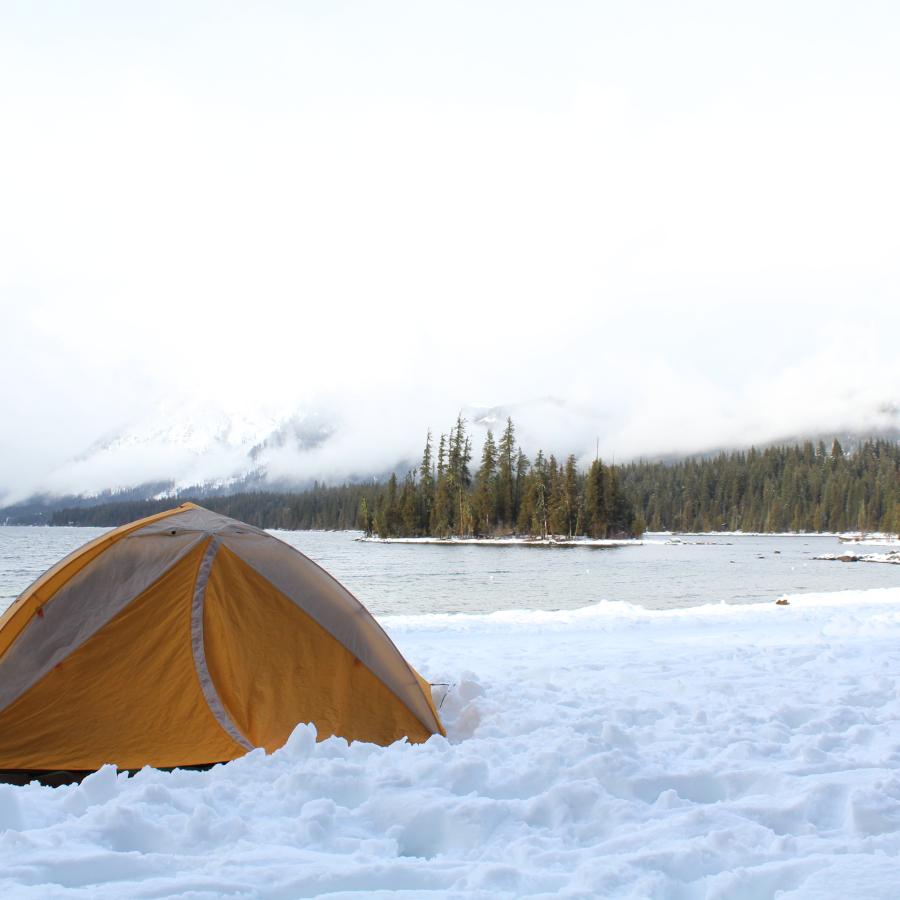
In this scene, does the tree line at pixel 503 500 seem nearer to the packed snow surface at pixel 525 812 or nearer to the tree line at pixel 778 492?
the tree line at pixel 778 492

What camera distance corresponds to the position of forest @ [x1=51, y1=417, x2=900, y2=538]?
10650cm

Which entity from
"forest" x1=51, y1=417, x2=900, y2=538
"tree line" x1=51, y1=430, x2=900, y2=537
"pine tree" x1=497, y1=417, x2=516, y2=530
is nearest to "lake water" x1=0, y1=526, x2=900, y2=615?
"tree line" x1=51, y1=430, x2=900, y2=537

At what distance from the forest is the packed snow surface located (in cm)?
9478

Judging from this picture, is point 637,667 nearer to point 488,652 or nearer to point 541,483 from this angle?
point 488,652

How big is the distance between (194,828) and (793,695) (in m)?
6.92

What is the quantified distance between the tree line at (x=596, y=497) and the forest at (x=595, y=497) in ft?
0.69

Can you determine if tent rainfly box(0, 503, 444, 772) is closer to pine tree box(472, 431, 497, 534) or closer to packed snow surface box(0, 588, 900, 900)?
packed snow surface box(0, 588, 900, 900)

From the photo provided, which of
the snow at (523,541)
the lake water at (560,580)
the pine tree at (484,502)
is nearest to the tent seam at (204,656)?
the lake water at (560,580)

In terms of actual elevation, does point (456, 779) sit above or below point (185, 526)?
below

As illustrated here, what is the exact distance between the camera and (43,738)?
6.54 metres

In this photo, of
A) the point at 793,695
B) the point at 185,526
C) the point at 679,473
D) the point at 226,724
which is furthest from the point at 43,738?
the point at 679,473

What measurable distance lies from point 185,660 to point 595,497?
10131 centimetres

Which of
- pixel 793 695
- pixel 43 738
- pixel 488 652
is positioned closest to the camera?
pixel 43 738

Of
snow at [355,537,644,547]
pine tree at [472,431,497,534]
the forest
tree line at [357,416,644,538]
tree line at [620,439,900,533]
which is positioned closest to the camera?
snow at [355,537,644,547]
